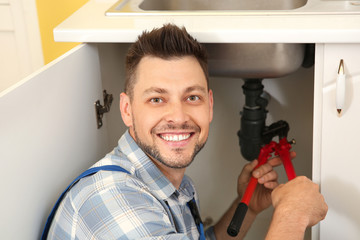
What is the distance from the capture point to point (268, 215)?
1734 mm

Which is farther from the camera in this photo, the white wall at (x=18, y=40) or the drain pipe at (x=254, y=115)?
the white wall at (x=18, y=40)

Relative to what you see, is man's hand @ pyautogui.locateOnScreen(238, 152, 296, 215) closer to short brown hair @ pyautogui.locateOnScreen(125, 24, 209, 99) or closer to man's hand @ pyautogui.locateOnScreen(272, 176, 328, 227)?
man's hand @ pyautogui.locateOnScreen(272, 176, 328, 227)

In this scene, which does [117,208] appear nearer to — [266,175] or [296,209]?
[296,209]

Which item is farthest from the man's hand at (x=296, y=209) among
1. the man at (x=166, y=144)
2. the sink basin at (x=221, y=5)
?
the sink basin at (x=221, y=5)

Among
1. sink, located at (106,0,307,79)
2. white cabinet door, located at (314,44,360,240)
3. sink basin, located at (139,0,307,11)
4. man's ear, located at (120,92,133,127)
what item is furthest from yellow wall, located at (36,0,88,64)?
white cabinet door, located at (314,44,360,240)

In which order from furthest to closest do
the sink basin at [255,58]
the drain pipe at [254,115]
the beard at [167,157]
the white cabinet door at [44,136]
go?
the drain pipe at [254,115] → the sink basin at [255,58] → the beard at [167,157] → the white cabinet door at [44,136]

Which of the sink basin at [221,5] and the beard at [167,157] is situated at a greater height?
the sink basin at [221,5]

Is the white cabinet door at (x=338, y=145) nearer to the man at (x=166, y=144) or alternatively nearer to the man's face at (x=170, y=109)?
the man at (x=166, y=144)

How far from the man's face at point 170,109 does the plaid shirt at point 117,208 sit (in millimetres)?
48

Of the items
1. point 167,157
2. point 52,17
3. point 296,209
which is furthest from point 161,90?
point 52,17

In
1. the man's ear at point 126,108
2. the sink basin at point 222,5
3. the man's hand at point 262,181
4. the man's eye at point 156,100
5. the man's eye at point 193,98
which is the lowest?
the man's hand at point 262,181

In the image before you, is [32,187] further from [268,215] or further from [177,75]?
[268,215]

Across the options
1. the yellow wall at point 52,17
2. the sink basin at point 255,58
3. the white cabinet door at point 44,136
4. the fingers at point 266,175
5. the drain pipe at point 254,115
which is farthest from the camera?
the yellow wall at point 52,17

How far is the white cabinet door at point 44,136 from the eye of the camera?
83 centimetres
